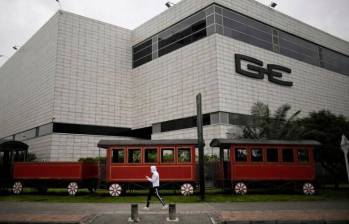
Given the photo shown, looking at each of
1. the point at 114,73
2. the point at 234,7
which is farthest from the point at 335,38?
the point at 114,73

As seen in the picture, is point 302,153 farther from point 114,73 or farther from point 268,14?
point 114,73

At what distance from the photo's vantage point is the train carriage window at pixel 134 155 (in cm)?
1689

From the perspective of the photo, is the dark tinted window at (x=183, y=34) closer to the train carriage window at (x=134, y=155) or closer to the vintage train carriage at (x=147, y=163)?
the vintage train carriage at (x=147, y=163)

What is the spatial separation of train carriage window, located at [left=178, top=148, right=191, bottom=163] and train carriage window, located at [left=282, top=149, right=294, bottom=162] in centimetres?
537

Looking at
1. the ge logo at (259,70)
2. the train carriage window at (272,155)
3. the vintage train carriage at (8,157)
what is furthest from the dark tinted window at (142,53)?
the train carriage window at (272,155)

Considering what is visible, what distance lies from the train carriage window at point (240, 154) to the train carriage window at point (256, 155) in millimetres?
453

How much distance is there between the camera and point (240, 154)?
17.3 m

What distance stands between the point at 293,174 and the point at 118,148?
9.83 meters

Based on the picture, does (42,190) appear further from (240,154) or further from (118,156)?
(240,154)

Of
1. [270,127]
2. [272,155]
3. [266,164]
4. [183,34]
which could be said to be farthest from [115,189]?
[183,34]

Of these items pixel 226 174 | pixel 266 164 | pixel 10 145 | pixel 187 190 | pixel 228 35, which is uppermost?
pixel 228 35

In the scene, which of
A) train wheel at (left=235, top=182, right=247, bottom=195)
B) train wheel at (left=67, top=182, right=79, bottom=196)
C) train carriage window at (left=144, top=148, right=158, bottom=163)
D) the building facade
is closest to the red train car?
train wheel at (left=67, top=182, right=79, bottom=196)

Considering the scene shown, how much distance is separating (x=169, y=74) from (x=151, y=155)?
2004cm

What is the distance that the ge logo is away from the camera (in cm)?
3197
